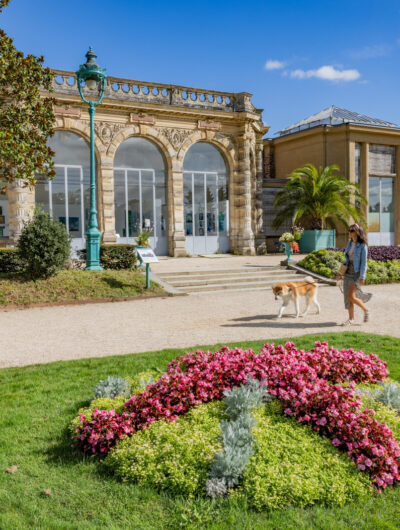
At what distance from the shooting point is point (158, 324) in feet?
30.3

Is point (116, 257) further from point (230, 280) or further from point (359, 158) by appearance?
point (359, 158)

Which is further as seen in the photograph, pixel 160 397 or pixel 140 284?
pixel 140 284

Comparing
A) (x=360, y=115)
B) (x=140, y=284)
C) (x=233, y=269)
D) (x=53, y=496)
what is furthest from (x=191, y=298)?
(x=360, y=115)

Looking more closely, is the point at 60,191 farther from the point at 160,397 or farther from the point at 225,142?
the point at 160,397

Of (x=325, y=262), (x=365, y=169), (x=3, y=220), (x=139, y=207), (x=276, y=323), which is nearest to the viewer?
(x=276, y=323)

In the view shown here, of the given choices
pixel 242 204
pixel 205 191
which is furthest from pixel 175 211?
pixel 242 204

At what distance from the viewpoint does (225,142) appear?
75.3ft

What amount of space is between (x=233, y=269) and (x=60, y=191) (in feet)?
28.3

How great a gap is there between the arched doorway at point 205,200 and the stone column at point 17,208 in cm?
744

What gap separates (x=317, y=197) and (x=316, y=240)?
213 cm

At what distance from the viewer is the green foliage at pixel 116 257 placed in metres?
15.1

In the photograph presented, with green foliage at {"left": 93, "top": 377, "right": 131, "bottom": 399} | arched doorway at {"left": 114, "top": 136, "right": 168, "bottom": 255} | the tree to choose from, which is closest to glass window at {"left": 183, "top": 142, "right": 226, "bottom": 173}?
arched doorway at {"left": 114, "top": 136, "right": 168, "bottom": 255}

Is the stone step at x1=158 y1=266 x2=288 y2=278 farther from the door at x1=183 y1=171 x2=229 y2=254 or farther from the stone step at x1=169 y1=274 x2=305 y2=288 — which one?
the door at x1=183 y1=171 x2=229 y2=254

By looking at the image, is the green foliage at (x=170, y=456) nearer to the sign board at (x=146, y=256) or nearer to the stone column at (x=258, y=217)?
the sign board at (x=146, y=256)
